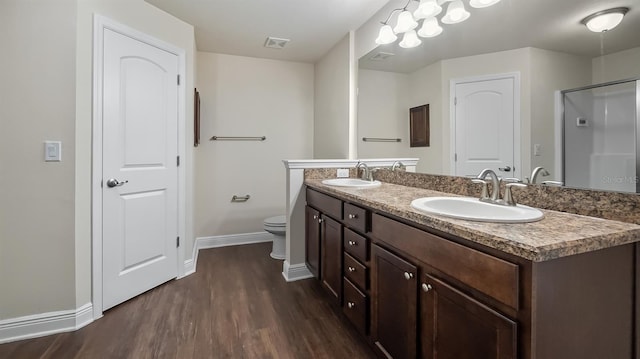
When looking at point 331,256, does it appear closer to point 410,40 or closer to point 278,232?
point 278,232

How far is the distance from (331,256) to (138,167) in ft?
4.99

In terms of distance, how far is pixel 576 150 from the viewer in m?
1.15

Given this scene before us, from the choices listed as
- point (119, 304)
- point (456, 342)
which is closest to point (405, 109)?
point (456, 342)

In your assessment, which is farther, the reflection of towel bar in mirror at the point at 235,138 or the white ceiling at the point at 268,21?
the reflection of towel bar in mirror at the point at 235,138

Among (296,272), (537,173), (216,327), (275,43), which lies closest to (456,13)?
(537,173)

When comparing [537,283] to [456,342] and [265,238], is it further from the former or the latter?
[265,238]

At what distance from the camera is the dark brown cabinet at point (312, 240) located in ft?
7.28

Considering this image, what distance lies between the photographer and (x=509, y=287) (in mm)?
787

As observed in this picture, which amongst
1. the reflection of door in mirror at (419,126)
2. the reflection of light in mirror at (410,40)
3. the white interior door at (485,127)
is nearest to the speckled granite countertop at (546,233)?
the white interior door at (485,127)

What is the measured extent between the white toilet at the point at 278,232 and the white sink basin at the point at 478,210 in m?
1.77

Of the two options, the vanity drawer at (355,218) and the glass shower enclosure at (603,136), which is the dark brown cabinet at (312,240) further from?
the glass shower enclosure at (603,136)

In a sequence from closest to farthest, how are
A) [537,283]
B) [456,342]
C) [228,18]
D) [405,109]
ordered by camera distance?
[537,283] → [456,342] → [405,109] → [228,18]

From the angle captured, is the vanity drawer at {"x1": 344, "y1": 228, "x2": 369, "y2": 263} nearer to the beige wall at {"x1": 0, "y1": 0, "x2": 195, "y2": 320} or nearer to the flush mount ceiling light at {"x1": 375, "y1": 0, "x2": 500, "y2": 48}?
the flush mount ceiling light at {"x1": 375, "y1": 0, "x2": 500, "y2": 48}

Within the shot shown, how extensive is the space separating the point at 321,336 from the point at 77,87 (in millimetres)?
2038
